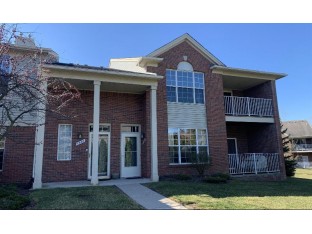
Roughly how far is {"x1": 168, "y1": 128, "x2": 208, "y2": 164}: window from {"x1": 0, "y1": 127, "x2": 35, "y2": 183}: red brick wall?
6.56 metres

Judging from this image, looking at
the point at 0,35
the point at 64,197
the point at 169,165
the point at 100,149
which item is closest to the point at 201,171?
the point at 169,165

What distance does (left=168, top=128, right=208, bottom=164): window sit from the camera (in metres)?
13.0

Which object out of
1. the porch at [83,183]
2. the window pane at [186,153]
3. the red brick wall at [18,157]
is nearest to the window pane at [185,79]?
the window pane at [186,153]

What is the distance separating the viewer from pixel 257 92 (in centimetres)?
1686

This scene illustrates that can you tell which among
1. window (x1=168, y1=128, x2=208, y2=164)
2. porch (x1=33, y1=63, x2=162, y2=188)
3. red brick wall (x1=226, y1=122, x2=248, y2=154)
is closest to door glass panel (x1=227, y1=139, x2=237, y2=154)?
red brick wall (x1=226, y1=122, x2=248, y2=154)

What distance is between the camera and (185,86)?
13938 millimetres

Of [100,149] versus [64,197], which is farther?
[100,149]

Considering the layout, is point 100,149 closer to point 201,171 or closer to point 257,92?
point 201,171

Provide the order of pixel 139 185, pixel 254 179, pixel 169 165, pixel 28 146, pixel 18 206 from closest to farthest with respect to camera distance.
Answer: pixel 18 206 → pixel 139 185 → pixel 28 146 → pixel 169 165 → pixel 254 179

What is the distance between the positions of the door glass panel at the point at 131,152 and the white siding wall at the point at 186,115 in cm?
213

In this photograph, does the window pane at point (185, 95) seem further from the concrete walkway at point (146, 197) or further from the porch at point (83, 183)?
the concrete walkway at point (146, 197)

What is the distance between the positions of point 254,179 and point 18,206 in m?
11.4

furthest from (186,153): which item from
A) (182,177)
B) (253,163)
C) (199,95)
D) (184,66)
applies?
(184,66)

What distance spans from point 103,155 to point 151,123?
294 centimetres
